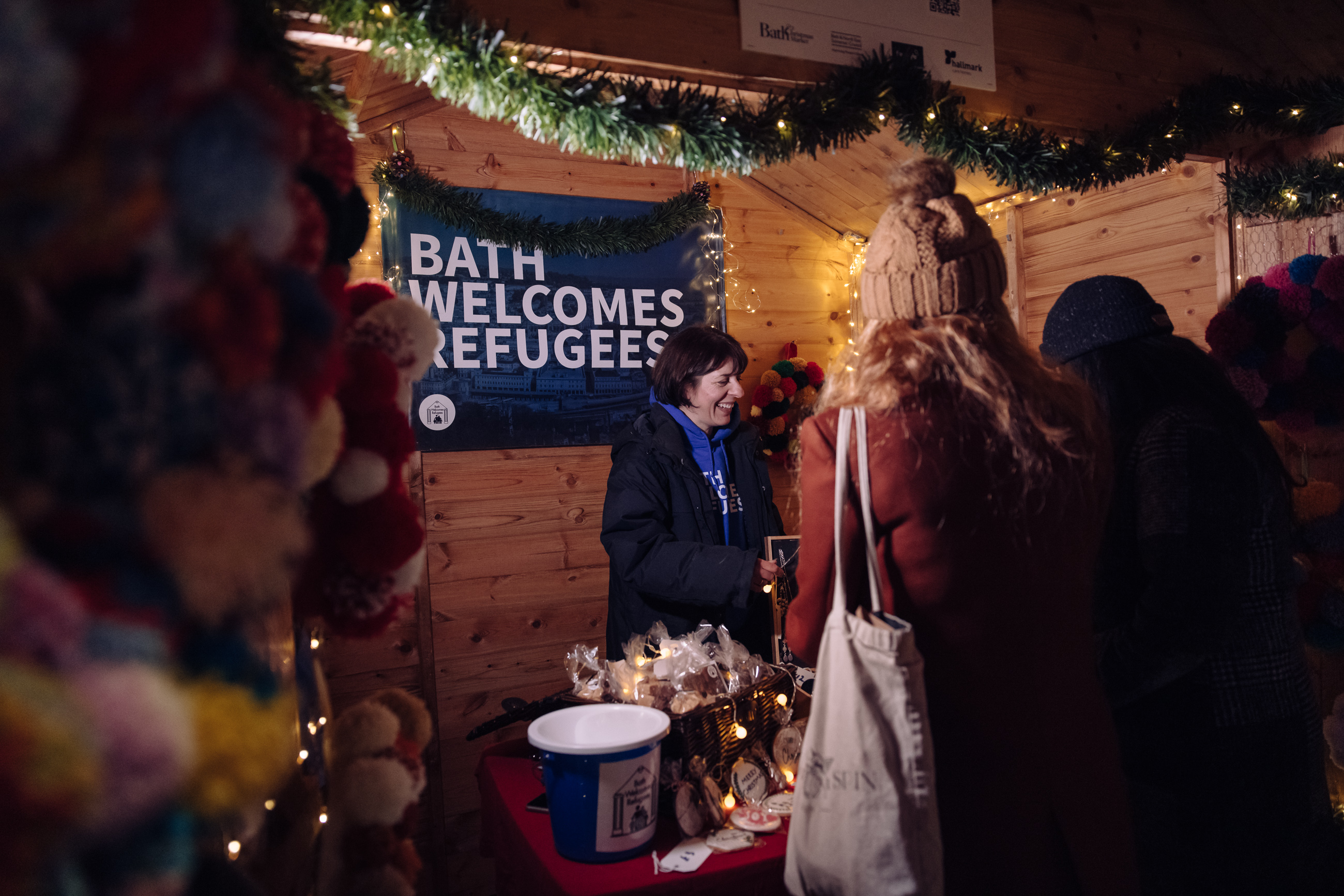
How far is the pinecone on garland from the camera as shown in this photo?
2863 millimetres

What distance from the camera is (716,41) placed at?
161 centimetres

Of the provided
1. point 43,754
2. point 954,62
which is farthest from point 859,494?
point 954,62

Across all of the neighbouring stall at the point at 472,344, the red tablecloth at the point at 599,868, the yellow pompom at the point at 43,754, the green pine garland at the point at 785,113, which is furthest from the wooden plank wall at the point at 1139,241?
the yellow pompom at the point at 43,754

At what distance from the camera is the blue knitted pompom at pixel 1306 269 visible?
207 centimetres

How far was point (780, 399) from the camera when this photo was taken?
3330 mm

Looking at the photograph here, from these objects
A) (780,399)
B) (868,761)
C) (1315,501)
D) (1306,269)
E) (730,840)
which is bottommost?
(730,840)

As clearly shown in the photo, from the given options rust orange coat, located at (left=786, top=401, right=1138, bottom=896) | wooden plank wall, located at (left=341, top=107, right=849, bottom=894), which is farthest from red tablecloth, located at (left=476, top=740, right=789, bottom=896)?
wooden plank wall, located at (left=341, top=107, right=849, bottom=894)

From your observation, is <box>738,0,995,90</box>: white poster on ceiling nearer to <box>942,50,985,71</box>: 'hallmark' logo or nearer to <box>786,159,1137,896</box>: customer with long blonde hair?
<box>942,50,985,71</box>: 'hallmark' logo

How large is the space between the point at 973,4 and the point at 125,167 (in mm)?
1894

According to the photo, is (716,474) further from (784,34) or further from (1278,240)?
(1278,240)

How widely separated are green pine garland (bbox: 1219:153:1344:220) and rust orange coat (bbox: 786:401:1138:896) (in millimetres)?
1636

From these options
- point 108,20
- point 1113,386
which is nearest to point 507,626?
point 1113,386

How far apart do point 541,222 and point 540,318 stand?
371 millimetres

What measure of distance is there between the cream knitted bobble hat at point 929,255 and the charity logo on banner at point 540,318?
6.55ft
